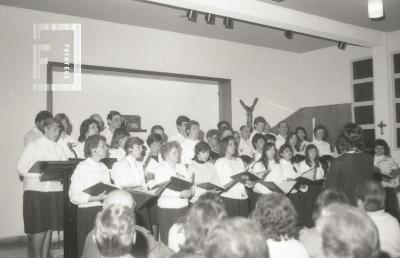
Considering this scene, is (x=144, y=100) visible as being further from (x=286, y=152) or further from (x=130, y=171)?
(x=130, y=171)

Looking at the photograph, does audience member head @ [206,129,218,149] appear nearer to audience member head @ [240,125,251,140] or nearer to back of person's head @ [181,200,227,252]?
audience member head @ [240,125,251,140]

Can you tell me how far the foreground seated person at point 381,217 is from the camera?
236 cm

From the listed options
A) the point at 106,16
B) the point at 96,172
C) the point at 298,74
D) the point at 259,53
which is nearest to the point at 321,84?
the point at 298,74

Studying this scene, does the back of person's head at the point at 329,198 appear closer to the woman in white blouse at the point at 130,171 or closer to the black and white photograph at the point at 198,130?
the black and white photograph at the point at 198,130

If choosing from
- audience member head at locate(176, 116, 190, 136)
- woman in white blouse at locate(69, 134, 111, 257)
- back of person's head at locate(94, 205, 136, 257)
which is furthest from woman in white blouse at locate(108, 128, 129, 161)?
back of person's head at locate(94, 205, 136, 257)

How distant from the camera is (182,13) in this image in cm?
615

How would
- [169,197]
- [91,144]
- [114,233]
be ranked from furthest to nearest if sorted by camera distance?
[169,197]
[91,144]
[114,233]

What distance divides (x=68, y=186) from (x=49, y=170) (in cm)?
34

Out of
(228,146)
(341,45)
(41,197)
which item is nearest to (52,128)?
(41,197)

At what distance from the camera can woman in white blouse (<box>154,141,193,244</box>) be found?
163 inches

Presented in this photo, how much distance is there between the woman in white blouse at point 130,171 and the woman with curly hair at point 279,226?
2147 millimetres

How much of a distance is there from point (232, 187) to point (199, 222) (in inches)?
115

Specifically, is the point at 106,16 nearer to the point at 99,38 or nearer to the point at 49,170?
the point at 99,38

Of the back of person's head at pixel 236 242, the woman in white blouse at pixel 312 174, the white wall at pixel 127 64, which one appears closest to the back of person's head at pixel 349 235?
the back of person's head at pixel 236 242
